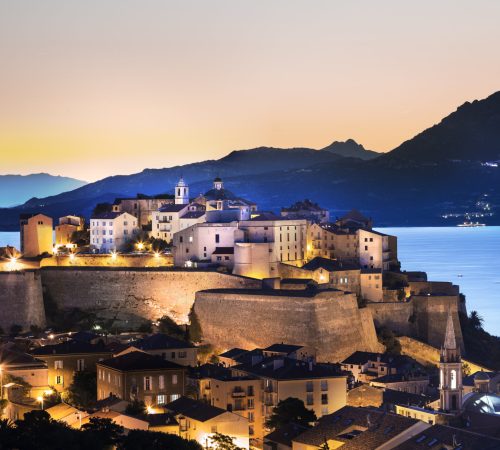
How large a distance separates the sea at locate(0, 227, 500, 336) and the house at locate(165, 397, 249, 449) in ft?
119

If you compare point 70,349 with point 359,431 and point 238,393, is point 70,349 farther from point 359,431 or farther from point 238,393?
point 359,431

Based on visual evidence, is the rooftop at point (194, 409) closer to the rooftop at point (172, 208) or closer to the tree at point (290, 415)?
the tree at point (290, 415)

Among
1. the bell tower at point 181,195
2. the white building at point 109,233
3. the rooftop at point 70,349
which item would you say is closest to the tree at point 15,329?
the rooftop at point 70,349

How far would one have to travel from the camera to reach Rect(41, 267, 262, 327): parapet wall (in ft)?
130

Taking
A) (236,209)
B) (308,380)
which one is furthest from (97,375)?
(236,209)

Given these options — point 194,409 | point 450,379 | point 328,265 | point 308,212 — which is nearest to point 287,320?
point 328,265

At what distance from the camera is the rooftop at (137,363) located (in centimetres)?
2973

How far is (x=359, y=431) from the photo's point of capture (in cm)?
2500

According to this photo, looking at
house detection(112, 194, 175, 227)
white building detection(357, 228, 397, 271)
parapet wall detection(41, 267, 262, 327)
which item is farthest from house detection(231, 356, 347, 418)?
house detection(112, 194, 175, 227)

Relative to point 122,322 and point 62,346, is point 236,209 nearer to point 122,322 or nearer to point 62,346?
→ point 122,322

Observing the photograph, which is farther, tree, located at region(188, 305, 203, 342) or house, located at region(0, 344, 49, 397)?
tree, located at region(188, 305, 203, 342)

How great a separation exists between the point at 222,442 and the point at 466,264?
8179 centimetres

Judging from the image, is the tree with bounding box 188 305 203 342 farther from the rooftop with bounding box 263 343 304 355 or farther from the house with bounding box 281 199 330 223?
the house with bounding box 281 199 330 223

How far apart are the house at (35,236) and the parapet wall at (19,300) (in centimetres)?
587
